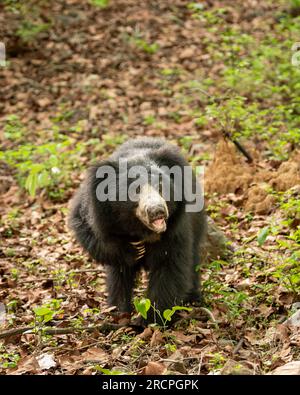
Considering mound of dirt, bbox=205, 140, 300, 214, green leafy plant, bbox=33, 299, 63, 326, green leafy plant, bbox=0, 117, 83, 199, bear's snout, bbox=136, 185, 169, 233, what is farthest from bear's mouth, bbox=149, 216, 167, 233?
green leafy plant, bbox=0, 117, 83, 199

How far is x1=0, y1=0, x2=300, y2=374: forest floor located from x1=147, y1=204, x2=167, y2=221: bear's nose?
0.74m

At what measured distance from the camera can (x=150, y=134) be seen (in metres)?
8.80

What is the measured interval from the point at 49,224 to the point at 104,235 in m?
2.64

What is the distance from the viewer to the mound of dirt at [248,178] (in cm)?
629

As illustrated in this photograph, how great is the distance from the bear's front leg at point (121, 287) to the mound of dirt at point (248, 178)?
185cm

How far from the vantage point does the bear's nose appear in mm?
3957

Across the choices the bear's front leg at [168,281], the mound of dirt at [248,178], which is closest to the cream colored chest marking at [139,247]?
the bear's front leg at [168,281]

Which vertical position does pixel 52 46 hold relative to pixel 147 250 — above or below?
above

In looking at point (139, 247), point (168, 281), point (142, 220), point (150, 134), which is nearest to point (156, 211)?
point (142, 220)

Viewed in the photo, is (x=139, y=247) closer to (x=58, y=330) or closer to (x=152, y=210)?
(x=152, y=210)

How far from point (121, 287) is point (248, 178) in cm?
238

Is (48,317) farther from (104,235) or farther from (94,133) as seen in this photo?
(94,133)
